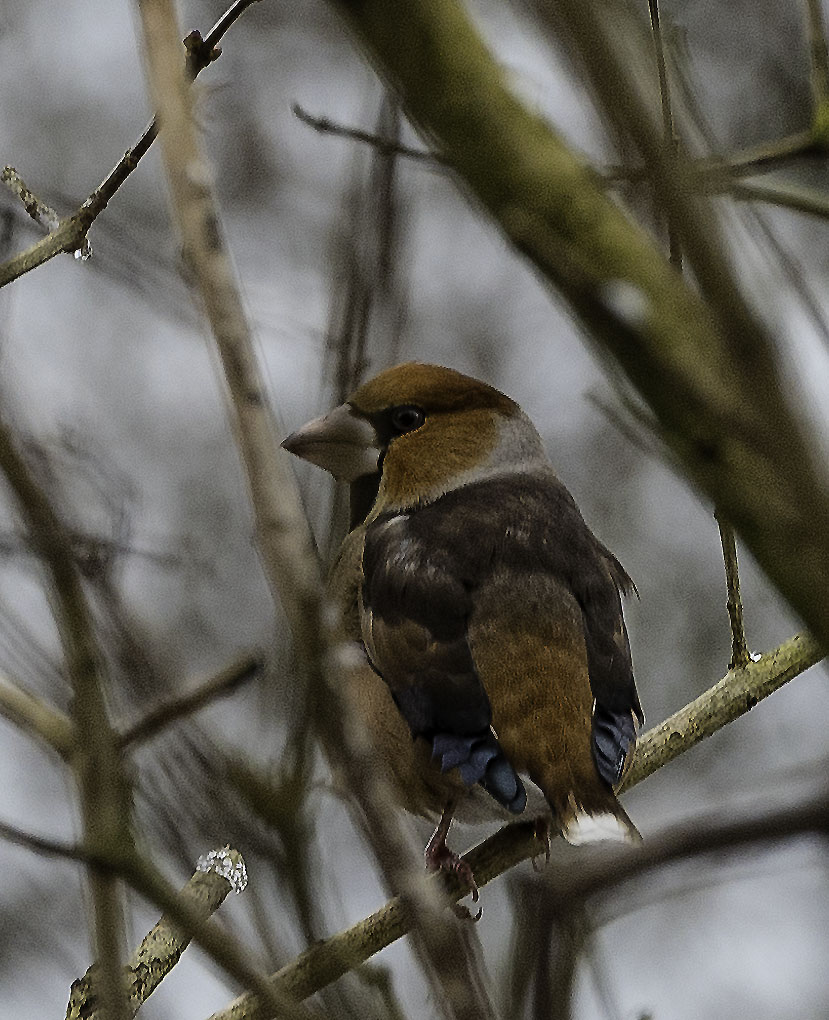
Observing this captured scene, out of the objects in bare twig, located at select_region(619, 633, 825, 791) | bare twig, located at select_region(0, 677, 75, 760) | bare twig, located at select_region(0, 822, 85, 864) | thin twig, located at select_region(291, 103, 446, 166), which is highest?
thin twig, located at select_region(291, 103, 446, 166)

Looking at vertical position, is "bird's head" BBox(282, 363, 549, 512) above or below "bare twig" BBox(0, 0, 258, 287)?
below

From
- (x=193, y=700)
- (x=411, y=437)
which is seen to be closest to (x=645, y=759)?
(x=411, y=437)

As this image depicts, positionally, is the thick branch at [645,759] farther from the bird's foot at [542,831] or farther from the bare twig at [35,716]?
the bare twig at [35,716]

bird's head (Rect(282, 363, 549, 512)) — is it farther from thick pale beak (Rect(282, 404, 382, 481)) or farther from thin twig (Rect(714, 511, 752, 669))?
thin twig (Rect(714, 511, 752, 669))

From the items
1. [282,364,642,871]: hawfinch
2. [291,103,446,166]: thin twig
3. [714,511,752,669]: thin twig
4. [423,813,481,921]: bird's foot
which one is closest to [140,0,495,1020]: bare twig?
[291,103,446,166]: thin twig

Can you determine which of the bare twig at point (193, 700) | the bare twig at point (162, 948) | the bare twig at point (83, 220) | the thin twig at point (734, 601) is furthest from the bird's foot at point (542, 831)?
the bare twig at point (193, 700)

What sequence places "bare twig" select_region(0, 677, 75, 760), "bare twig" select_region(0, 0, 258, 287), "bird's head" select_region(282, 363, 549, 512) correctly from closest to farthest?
"bare twig" select_region(0, 677, 75, 760) → "bare twig" select_region(0, 0, 258, 287) → "bird's head" select_region(282, 363, 549, 512)

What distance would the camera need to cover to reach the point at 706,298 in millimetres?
1112

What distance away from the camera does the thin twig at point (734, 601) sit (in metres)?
3.35

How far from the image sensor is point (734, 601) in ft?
11.9

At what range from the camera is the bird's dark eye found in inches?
171

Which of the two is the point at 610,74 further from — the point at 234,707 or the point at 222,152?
the point at 222,152

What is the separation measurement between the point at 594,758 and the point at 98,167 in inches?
312

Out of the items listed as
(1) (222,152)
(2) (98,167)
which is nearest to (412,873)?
(1) (222,152)
